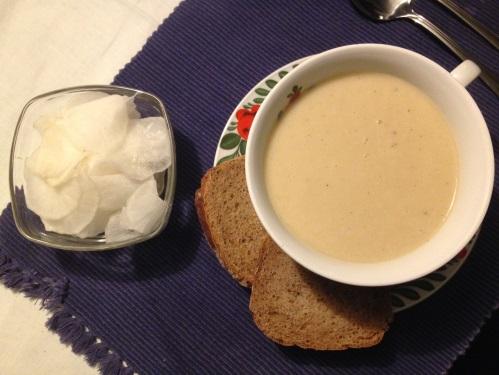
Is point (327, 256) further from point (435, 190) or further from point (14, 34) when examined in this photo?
point (14, 34)

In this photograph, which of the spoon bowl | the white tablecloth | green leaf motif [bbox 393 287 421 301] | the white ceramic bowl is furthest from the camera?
the white tablecloth

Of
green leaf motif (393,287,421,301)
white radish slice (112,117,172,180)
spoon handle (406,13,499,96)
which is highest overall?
spoon handle (406,13,499,96)

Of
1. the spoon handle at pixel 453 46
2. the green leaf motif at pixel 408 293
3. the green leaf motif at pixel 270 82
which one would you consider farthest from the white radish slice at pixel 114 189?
the spoon handle at pixel 453 46

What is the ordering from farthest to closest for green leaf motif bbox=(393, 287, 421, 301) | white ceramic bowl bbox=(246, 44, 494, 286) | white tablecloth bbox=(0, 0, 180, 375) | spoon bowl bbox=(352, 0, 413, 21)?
1. white tablecloth bbox=(0, 0, 180, 375)
2. spoon bowl bbox=(352, 0, 413, 21)
3. green leaf motif bbox=(393, 287, 421, 301)
4. white ceramic bowl bbox=(246, 44, 494, 286)

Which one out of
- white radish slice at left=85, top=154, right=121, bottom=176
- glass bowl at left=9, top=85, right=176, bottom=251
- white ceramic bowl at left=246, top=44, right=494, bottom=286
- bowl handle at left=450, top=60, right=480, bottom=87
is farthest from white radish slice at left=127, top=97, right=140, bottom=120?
bowl handle at left=450, top=60, right=480, bottom=87

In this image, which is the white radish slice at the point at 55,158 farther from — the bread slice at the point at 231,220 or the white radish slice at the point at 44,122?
the bread slice at the point at 231,220

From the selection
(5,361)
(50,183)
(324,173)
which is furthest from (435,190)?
(5,361)

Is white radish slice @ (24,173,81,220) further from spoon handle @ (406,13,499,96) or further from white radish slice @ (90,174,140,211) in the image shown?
spoon handle @ (406,13,499,96)
